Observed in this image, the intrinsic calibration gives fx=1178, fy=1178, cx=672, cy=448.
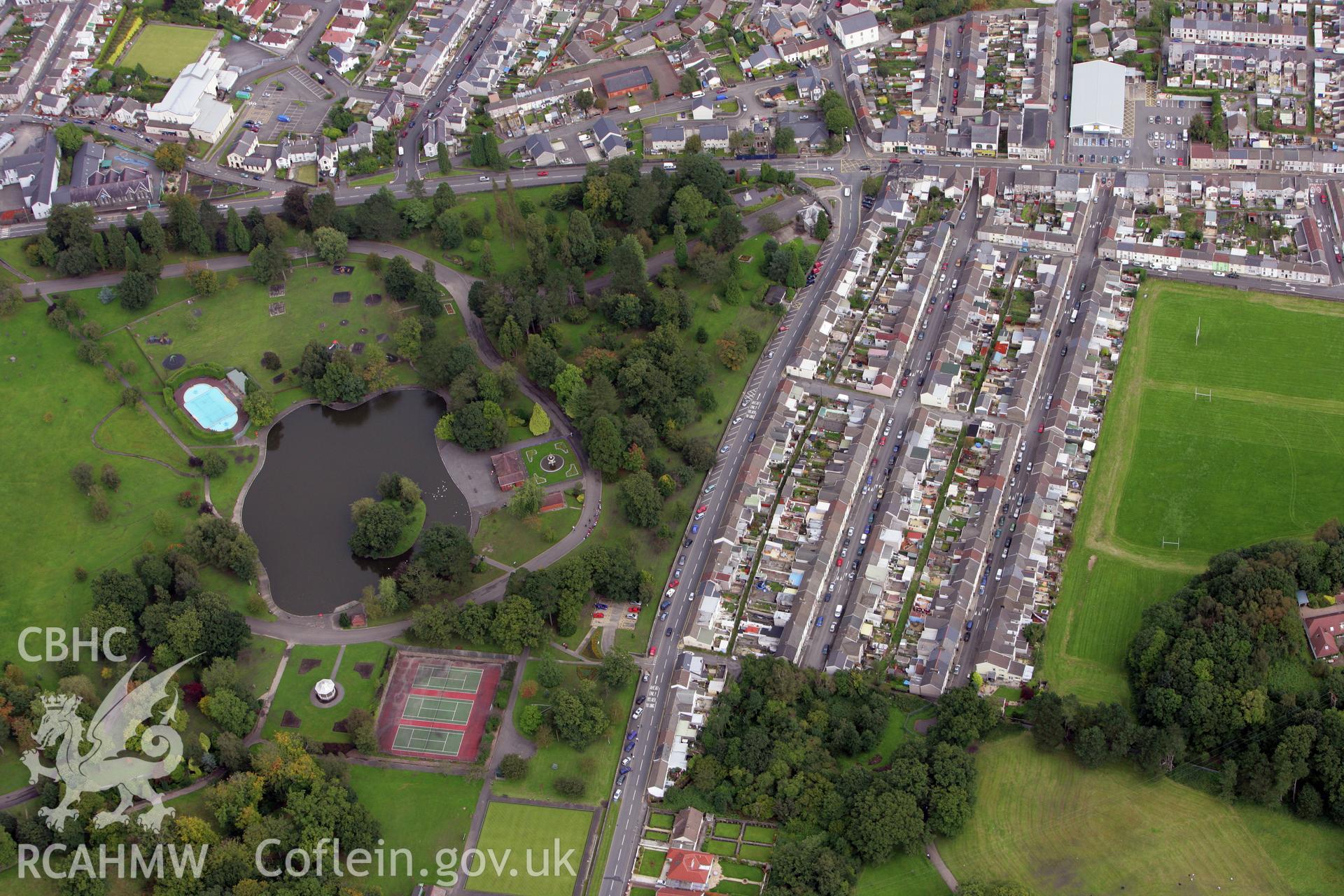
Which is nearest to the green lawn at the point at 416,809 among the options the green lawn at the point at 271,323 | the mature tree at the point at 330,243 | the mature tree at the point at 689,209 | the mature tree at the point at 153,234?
the green lawn at the point at 271,323

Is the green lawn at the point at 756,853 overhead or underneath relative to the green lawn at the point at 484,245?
underneath

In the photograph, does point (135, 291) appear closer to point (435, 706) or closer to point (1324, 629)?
point (435, 706)

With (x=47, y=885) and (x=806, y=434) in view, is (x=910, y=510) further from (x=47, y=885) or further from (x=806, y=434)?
(x=47, y=885)

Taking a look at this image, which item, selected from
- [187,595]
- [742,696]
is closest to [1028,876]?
[742,696]

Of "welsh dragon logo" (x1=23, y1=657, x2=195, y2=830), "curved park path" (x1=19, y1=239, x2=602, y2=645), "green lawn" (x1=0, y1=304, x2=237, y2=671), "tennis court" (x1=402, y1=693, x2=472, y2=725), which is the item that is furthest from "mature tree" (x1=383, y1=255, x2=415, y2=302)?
"welsh dragon logo" (x1=23, y1=657, x2=195, y2=830)

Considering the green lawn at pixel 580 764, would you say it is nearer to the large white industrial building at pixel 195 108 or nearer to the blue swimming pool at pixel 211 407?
the blue swimming pool at pixel 211 407
